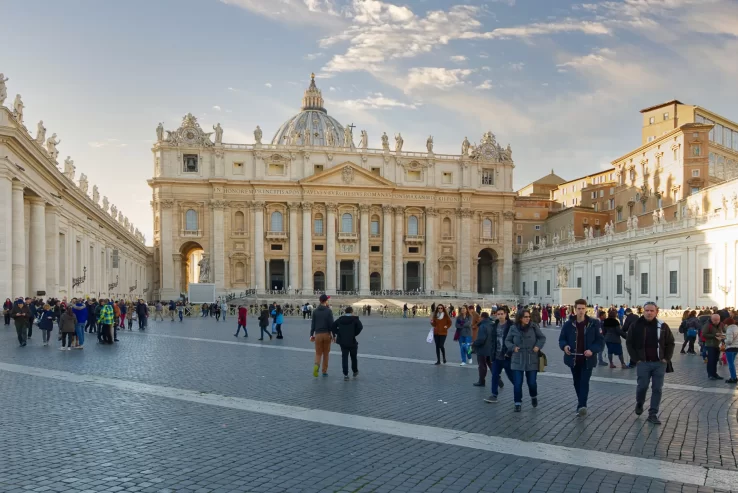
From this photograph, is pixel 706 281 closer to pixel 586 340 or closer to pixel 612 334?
pixel 612 334

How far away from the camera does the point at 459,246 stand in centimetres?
7569

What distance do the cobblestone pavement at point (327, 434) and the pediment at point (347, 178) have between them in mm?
57724

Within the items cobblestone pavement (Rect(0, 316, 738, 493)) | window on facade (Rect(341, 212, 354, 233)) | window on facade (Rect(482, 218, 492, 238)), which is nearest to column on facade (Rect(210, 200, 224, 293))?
window on facade (Rect(341, 212, 354, 233))

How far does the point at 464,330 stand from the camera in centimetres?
1519

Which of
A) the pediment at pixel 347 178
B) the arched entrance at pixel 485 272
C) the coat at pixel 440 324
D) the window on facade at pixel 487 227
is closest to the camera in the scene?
the coat at pixel 440 324

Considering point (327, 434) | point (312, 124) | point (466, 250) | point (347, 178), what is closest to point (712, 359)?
point (327, 434)

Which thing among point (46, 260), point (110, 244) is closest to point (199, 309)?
point (110, 244)

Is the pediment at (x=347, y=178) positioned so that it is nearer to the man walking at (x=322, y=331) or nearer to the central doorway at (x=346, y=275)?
the central doorway at (x=346, y=275)

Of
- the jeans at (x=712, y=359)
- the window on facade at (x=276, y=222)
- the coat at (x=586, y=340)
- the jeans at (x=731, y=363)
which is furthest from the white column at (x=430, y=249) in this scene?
the coat at (x=586, y=340)

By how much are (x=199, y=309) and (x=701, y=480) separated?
1817 inches

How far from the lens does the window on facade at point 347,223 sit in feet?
240

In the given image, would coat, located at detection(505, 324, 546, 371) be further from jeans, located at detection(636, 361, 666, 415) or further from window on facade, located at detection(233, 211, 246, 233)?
window on facade, located at detection(233, 211, 246, 233)

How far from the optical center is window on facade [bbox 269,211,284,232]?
72.1 metres

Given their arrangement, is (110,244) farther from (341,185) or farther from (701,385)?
(701,385)
